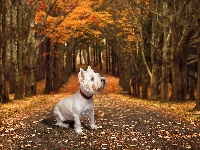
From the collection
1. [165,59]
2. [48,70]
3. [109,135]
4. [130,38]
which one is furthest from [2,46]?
[130,38]

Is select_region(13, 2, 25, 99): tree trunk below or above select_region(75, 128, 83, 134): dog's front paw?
above

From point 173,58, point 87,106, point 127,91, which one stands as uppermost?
point 173,58

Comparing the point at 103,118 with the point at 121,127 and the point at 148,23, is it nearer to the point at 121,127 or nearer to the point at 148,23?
the point at 121,127

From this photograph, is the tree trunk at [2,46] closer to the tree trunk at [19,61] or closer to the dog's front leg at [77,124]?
the tree trunk at [19,61]

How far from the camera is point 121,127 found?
8594 millimetres

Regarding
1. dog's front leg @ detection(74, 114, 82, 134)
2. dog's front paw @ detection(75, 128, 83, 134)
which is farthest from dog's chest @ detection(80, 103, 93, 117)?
dog's front paw @ detection(75, 128, 83, 134)

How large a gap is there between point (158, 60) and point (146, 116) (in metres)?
11.7

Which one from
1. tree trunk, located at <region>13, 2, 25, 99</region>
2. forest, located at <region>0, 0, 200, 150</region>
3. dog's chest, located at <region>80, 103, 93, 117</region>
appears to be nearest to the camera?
forest, located at <region>0, 0, 200, 150</region>

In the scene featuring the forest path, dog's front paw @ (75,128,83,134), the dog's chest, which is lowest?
the forest path

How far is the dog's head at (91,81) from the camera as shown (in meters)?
6.94

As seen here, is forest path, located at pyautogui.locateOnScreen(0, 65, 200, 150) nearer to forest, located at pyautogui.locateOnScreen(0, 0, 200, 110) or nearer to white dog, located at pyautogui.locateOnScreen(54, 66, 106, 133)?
white dog, located at pyautogui.locateOnScreen(54, 66, 106, 133)

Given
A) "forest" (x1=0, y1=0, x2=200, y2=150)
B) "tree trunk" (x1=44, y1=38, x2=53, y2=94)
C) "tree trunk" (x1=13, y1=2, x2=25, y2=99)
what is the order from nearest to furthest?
"forest" (x1=0, y1=0, x2=200, y2=150) < "tree trunk" (x1=13, y1=2, x2=25, y2=99) < "tree trunk" (x1=44, y1=38, x2=53, y2=94)

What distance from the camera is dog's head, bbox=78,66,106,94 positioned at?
273 inches

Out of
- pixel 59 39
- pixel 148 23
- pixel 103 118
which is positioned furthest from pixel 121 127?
pixel 59 39
